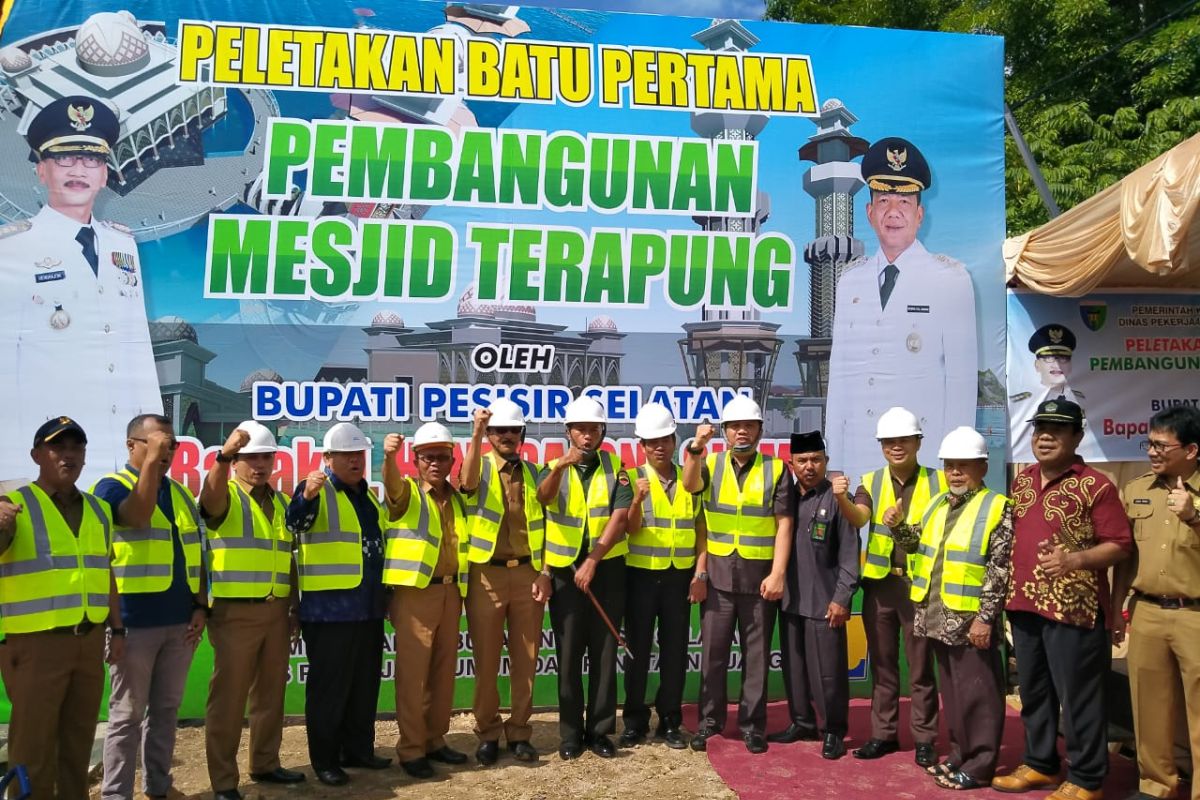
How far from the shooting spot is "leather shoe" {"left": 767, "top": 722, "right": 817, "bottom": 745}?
5.15 meters

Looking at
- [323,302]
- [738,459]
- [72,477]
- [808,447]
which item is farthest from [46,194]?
[808,447]

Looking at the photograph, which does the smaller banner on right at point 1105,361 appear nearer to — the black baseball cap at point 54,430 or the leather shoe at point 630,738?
the leather shoe at point 630,738

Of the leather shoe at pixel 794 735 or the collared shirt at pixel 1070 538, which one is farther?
the leather shoe at pixel 794 735

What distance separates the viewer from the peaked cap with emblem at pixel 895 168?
20.5 feet

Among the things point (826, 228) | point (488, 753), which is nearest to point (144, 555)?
point (488, 753)

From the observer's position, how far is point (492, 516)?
15.9 feet

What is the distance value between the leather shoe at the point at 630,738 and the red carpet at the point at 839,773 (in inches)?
15.6

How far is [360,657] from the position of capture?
4695 millimetres

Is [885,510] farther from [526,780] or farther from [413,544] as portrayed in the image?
[413,544]

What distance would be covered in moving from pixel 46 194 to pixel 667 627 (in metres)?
4.54

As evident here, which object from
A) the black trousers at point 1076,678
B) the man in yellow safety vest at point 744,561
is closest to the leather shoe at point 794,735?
the man in yellow safety vest at point 744,561

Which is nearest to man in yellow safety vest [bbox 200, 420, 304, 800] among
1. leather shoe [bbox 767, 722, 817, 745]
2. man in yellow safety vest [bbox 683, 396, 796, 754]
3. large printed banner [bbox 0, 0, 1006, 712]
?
large printed banner [bbox 0, 0, 1006, 712]

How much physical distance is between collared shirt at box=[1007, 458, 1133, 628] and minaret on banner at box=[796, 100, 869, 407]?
6.64 feet

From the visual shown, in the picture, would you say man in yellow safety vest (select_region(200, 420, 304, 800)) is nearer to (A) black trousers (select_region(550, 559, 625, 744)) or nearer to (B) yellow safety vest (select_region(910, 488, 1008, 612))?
(A) black trousers (select_region(550, 559, 625, 744))
